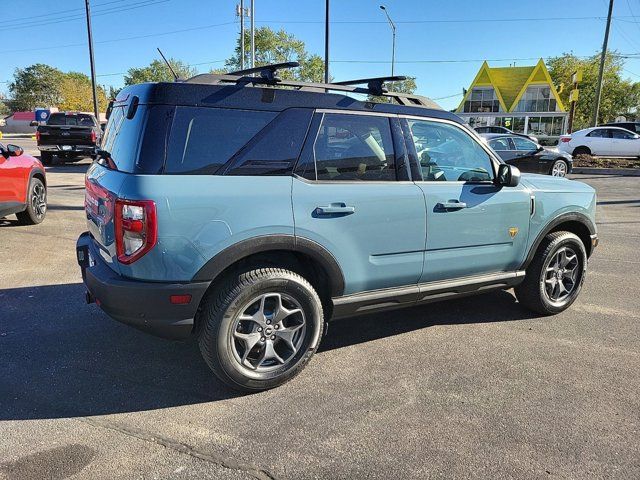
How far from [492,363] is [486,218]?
1122 mm

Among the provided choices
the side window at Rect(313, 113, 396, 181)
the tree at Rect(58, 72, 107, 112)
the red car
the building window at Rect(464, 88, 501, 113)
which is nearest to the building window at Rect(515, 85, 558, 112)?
the building window at Rect(464, 88, 501, 113)

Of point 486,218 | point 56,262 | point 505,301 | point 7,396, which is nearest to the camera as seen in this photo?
point 7,396

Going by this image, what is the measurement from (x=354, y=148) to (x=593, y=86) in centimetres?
6525

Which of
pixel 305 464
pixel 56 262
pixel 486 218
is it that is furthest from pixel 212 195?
pixel 56 262

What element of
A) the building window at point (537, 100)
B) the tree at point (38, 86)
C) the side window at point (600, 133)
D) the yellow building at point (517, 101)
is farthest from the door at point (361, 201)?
the tree at point (38, 86)

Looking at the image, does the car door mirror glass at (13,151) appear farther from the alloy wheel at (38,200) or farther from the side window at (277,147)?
the side window at (277,147)

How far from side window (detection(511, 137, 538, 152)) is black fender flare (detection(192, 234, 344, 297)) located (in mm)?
13977

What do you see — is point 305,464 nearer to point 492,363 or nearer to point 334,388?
point 334,388

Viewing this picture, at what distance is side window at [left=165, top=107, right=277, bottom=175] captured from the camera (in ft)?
9.61

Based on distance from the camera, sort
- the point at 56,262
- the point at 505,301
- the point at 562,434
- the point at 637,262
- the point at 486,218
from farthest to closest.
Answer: the point at 637,262 → the point at 56,262 → the point at 505,301 → the point at 486,218 → the point at 562,434

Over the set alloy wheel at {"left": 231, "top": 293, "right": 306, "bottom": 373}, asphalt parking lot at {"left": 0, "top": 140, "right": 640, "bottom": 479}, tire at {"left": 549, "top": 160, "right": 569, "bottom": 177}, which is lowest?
asphalt parking lot at {"left": 0, "top": 140, "right": 640, "bottom": 479}

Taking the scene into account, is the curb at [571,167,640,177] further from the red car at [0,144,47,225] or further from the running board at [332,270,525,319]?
the red car at [0,144,47,225]

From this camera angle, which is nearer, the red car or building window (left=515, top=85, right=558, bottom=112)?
the red car

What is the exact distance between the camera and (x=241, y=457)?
8.54 feet
